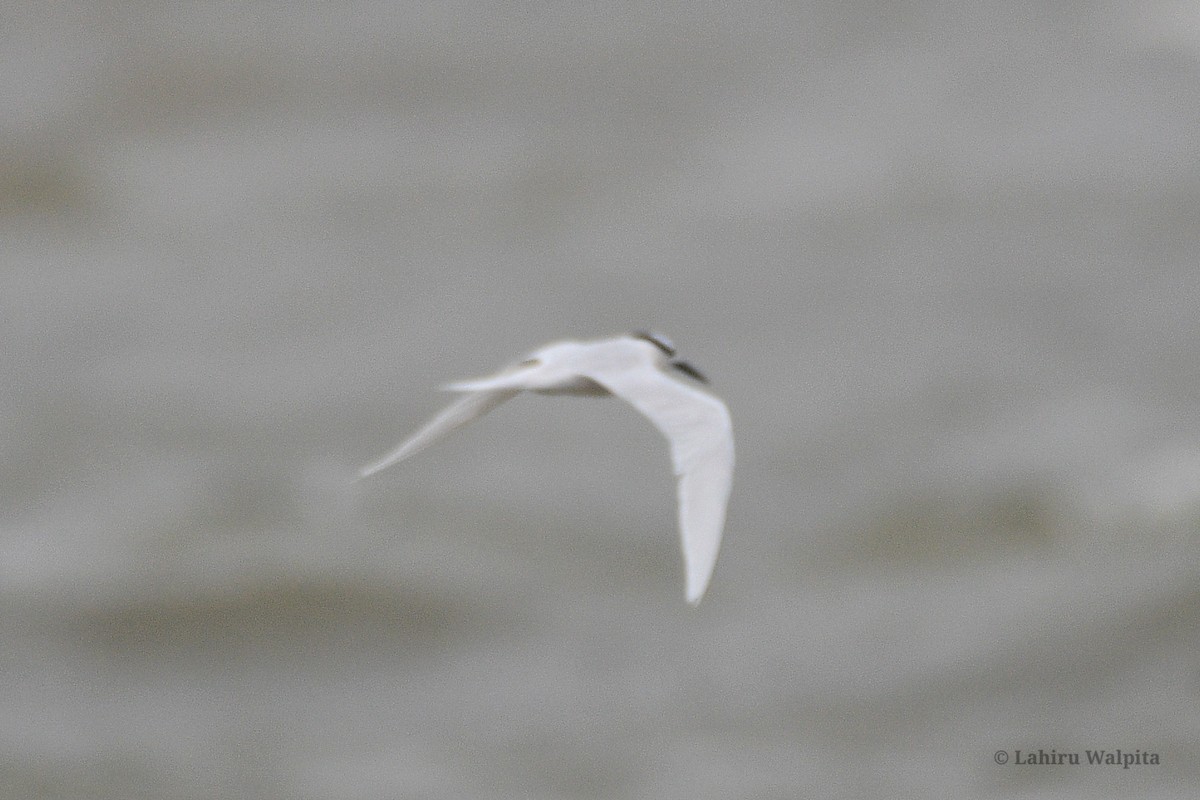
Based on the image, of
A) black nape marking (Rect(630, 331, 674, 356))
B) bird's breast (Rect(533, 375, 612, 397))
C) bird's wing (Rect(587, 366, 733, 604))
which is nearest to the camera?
bird's wing (Rect(587, 366, 733, 604))

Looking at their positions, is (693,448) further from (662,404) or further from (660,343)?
(660,343)

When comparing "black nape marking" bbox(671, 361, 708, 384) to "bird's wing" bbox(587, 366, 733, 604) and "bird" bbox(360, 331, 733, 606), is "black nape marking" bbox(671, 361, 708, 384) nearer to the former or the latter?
"bird" bbox(360, 331, 733, 606)

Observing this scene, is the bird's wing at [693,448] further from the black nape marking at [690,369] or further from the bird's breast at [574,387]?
the black nape marking at [690,369]

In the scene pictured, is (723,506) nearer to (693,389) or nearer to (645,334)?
(693,389)

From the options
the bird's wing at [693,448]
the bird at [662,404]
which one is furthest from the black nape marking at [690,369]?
the bird's wing at [693,448]

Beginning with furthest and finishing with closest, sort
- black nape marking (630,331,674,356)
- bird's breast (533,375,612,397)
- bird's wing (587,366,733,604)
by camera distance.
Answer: black nape marking (630,331,674,356) → bird's breast (533,375,612,397) → bird's wing (587,366,733,604)

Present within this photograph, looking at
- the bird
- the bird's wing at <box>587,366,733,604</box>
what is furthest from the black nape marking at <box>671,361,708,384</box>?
the bird's wing at <box>587,366,733,604</box>

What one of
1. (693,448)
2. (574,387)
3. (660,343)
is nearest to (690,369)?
(660,343)

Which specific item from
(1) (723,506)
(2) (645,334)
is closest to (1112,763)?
(2) (645,334)
